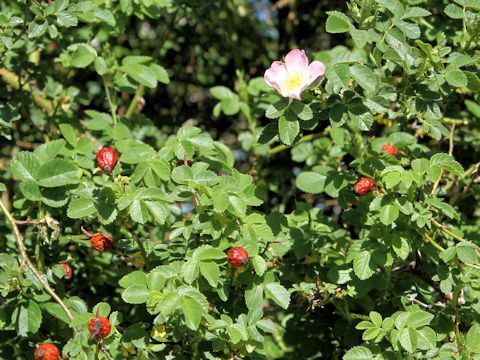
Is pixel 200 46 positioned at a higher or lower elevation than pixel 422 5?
lower

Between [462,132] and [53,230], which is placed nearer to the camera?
[53,230]

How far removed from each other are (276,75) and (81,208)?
542 millimetres

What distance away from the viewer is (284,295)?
164 centimetres

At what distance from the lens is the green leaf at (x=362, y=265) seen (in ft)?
5.60

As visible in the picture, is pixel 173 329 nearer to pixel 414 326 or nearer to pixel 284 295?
pixel 284 295

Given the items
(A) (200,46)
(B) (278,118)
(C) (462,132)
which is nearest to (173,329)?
(B) (278,118)

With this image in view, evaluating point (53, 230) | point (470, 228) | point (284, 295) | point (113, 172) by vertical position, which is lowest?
point (470, 228)

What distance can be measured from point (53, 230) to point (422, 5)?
1329mm

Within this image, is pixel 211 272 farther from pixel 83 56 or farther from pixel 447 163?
pixel 83 56

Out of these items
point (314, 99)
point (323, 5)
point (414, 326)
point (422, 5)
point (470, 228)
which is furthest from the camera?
point (323, 5)

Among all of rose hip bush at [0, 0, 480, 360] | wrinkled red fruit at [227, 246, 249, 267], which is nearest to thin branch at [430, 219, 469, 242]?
rose hip bush at [0, 0, 480, 360]

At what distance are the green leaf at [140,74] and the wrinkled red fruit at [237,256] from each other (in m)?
0.76

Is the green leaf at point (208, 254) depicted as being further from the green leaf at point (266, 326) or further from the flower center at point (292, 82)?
the flower center at point (292, 82)

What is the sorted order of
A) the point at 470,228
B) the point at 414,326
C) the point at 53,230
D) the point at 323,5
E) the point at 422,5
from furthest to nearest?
1. the point at 323,5
2. the point at 422,5
3. the point at 470,228
4. the point at 53,230
5. the point at 414,326
